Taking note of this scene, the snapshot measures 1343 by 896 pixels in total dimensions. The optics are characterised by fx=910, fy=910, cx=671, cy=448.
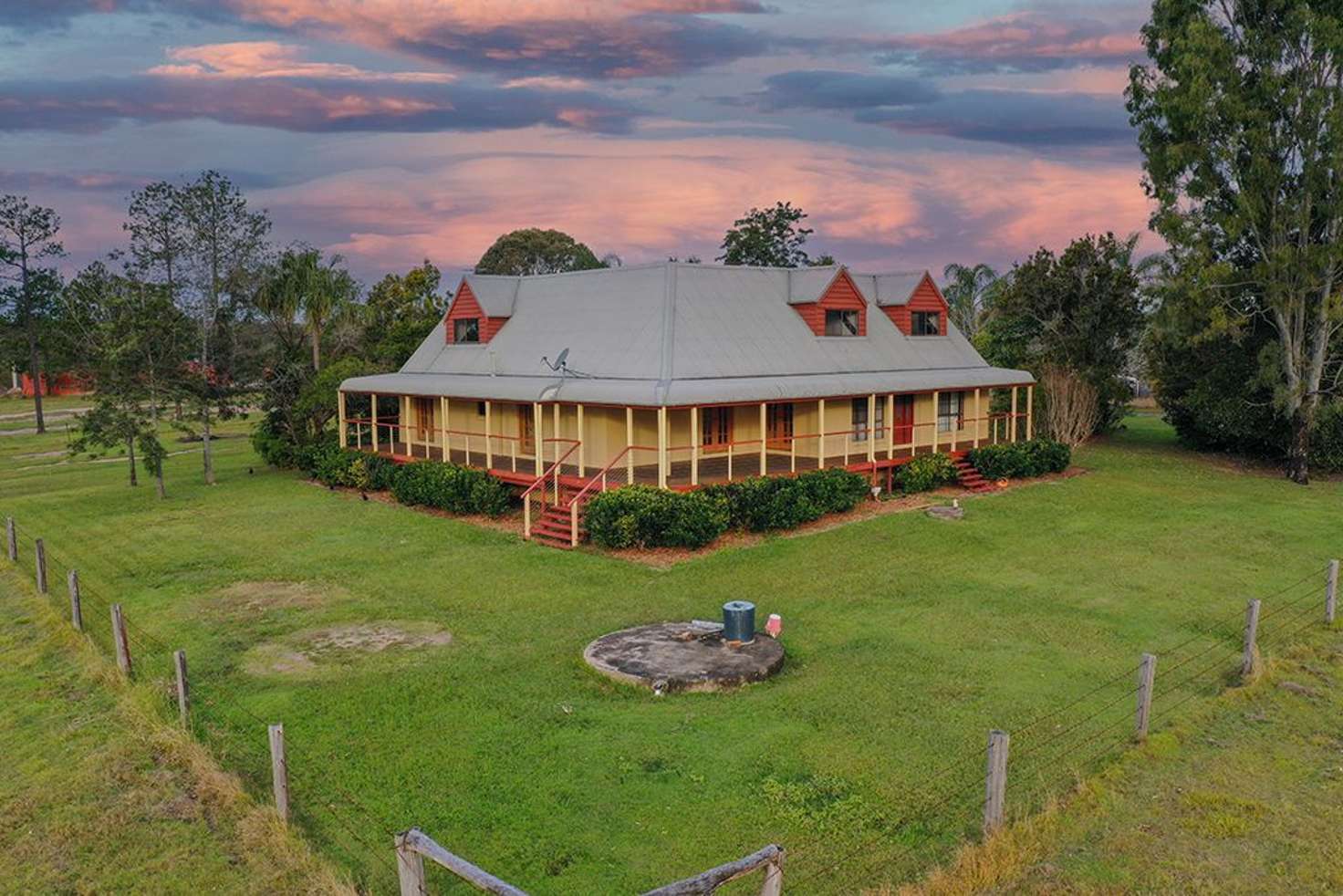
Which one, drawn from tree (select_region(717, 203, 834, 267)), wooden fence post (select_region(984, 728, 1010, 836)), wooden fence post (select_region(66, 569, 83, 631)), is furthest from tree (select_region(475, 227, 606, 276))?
wooden fence post (select_region(984, 728, 1010, 836))

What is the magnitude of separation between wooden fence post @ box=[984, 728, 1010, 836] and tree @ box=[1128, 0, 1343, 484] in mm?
26166

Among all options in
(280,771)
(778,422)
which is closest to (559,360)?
(778,422)

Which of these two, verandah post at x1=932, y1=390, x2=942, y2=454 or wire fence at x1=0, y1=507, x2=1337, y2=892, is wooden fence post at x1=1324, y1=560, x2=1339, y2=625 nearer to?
wire fence at x1=0, y1=507, x2=1337, y2=892

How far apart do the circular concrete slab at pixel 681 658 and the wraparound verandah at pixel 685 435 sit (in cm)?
734

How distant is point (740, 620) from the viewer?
543 inches

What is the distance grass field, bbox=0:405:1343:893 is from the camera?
9.09 meters

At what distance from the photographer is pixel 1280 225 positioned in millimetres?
29453

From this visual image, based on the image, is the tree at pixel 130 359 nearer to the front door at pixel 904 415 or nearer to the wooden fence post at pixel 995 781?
the front door at pixel 904 415

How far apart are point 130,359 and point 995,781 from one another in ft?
91.3

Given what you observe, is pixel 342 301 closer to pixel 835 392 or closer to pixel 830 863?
pixel 835 392

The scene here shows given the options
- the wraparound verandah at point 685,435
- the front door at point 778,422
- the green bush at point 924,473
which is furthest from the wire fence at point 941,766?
the front door at point 778,422

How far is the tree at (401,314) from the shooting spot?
37844 mm

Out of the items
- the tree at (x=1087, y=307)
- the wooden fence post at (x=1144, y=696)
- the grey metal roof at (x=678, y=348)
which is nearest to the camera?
the wooden fence post at (x=1144, y=696)

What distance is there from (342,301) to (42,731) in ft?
96.7
